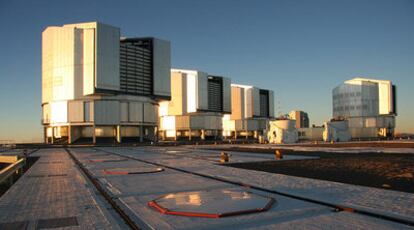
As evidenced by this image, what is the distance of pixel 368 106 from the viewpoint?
132 meters

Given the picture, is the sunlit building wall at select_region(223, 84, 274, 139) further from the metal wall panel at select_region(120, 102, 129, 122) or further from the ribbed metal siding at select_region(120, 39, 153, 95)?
the metal wall panel at select_region(120, 102, 129, 122)

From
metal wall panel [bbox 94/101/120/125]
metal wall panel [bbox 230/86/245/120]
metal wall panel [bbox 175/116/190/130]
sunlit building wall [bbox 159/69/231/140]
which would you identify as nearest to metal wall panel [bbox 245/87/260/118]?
metal wall panel [bbox 230/86/245/120]

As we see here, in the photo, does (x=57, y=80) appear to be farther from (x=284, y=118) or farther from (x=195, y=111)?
(x=284, y=118)

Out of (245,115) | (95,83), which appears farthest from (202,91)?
(95,83)

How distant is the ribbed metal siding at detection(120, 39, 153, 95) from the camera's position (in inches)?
3629

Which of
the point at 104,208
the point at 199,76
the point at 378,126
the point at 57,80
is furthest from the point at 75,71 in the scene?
the point at 378,126

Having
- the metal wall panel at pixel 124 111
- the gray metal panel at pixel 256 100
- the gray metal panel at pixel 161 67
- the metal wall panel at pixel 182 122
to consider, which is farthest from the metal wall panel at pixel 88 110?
the gray metal panel at pixel 256 100

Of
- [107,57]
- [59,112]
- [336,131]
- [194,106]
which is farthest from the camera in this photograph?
[194,106]

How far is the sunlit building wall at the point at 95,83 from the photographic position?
84.9 m

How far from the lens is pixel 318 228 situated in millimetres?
7059

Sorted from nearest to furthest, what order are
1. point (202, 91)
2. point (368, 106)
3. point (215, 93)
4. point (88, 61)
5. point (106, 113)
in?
point (88, 61) < point (106, 113) < point (202, 91) < point (368, 106) < point (215, 93)

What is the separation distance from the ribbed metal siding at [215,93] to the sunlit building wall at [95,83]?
38.7 metres

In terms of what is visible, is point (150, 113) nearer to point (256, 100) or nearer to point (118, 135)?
point (118, 135)

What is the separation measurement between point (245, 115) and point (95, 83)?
266ft
